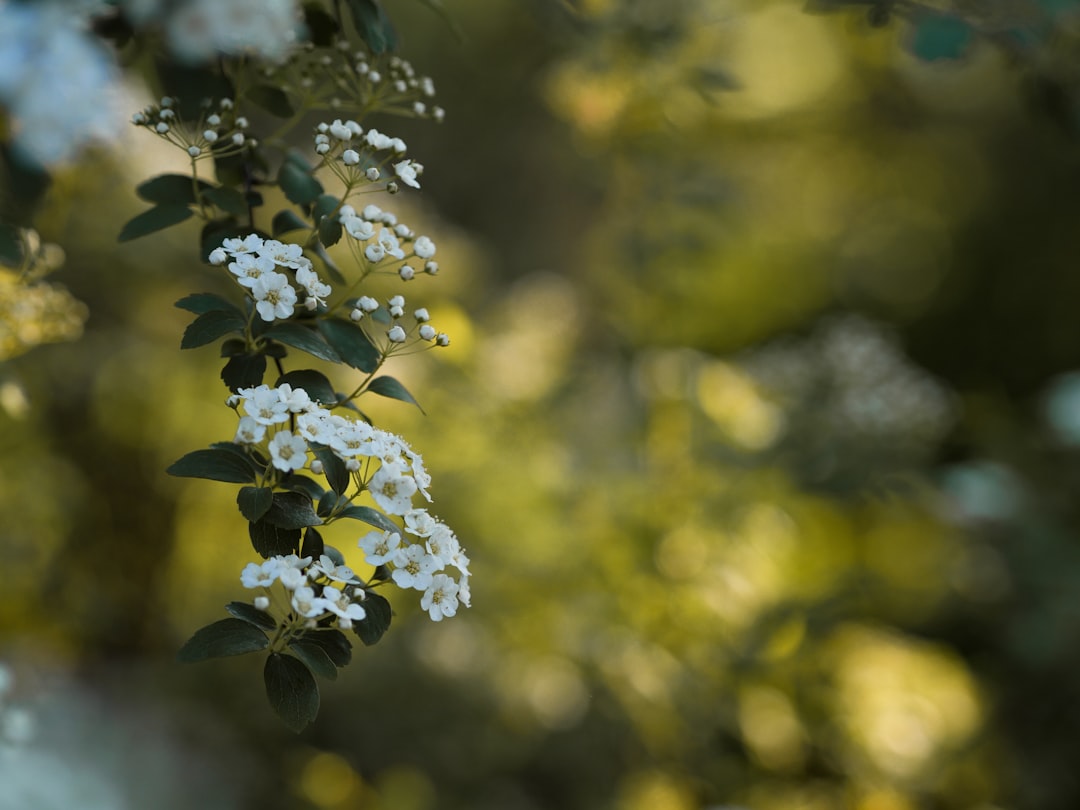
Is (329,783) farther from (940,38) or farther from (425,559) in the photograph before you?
(940,38)

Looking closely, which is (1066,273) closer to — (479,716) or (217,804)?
(479,716)

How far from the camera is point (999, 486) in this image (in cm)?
216

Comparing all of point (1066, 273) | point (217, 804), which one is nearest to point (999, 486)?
point (217, 804)

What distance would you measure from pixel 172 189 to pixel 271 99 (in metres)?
0.11

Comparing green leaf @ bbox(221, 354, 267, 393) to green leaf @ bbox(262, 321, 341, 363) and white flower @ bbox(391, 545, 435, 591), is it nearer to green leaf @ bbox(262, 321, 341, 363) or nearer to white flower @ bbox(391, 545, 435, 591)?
green leaf @ bbox(262, 321, 341, 363)

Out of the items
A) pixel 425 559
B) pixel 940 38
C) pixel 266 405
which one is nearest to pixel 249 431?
pixel 266 405

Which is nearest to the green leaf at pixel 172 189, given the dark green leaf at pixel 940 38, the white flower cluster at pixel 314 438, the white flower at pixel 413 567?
the white flower cluster at pixel 314 438

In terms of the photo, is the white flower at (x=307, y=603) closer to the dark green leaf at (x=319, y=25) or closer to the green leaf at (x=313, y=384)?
the green leaf at (x=313, y=384)

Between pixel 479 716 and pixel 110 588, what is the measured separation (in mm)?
876

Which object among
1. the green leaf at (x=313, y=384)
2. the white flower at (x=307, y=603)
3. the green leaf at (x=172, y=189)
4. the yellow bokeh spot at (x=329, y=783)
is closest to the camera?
the white flower at (x=307, y=603)

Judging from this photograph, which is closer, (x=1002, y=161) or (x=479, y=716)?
(x=479, y=716)

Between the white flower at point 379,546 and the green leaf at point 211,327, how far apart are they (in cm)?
15

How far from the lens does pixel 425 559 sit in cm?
57

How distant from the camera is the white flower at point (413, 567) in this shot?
1.81 ft
